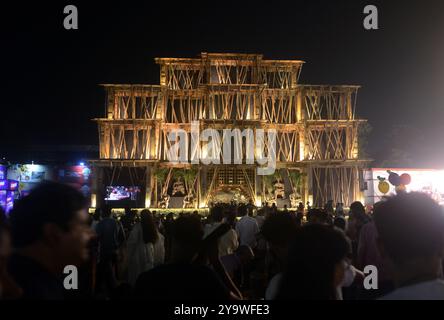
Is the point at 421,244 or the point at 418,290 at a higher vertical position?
the point at 421,244

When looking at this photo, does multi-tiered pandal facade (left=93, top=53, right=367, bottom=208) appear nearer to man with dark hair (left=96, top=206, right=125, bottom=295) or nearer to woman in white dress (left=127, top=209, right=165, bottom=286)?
man with dark hair (left=96, top=206, right=125, bottom=295)

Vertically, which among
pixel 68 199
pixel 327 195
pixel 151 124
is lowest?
pixel 327 195

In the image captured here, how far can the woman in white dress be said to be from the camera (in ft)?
26.0

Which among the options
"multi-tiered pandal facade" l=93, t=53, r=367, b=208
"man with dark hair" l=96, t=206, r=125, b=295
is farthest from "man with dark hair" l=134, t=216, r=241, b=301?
"multi-tiered pandal facade" l=93, t=53, r=367, b=208

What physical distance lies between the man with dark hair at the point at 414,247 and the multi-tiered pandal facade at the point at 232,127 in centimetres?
3243

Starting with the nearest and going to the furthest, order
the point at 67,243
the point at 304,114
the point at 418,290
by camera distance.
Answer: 1. the point at 418,290
2. the point at 67,243
3. the point at 304,114

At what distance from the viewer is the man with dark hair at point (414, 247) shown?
2.44 m

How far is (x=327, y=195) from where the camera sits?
124 ft

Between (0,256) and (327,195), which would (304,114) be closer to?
(327,195)

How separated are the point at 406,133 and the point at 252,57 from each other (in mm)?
27522

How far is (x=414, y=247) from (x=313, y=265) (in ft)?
2.11

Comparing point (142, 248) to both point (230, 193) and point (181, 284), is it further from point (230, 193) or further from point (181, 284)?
point (230, 193)

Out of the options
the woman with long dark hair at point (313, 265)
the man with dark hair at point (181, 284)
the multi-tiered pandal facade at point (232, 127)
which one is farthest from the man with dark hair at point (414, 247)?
the multi-tiered pandal facade at point (232, 127)
